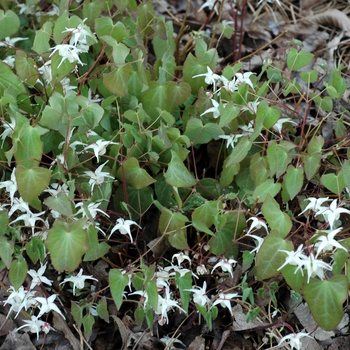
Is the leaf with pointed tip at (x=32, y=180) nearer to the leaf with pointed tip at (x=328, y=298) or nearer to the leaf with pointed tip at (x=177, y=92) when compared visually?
the leaf with pointed tip at (x=177, y=92)

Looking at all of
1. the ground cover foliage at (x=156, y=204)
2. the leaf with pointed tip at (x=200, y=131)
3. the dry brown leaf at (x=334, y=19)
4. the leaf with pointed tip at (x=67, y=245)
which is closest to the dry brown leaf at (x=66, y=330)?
the ground cover foliage at (x=156, y=204)

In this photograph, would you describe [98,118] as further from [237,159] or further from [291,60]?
[291,60]

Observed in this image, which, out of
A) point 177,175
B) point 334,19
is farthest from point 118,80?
point 334,19

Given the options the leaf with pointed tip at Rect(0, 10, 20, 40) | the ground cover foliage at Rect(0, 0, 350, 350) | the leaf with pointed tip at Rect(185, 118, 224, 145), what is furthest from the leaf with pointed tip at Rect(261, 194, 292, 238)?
the leaf with pointed tip at Rect(0, 10, 20, 40)

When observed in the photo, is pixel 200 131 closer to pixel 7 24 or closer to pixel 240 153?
pixel 240 153

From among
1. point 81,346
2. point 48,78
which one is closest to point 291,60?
point 48,78
